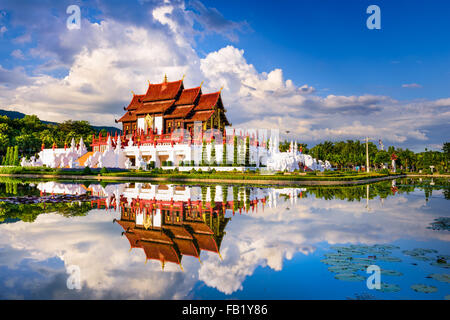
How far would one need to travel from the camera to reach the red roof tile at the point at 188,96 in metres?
50.5

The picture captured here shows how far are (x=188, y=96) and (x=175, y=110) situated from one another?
329cm

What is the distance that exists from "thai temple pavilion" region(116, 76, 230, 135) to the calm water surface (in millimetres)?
37487

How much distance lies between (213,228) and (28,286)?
202 inches

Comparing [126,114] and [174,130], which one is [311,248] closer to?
[174,130]

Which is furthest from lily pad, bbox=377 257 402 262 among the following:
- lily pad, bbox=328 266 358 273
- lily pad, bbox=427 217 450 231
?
lily pad, bbox=427 217 450 231

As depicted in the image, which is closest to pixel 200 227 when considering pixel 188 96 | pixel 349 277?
pixel 349 277

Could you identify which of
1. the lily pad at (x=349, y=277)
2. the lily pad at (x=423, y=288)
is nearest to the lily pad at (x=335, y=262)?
the lily pad at (x=349, y=277)

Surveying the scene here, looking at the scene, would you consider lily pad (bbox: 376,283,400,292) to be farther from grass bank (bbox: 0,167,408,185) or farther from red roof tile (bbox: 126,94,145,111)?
red roof tile (bbox: 126,94,145,111)

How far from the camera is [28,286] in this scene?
202 inches

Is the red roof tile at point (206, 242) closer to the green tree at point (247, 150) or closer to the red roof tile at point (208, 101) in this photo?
the green tree at point (247, 150)

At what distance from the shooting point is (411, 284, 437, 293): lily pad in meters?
5.04

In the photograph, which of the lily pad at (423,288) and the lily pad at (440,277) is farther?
the lily pad at (440,277)

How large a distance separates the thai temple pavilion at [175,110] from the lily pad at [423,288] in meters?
43.2

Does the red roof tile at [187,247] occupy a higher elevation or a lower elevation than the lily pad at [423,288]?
higher
